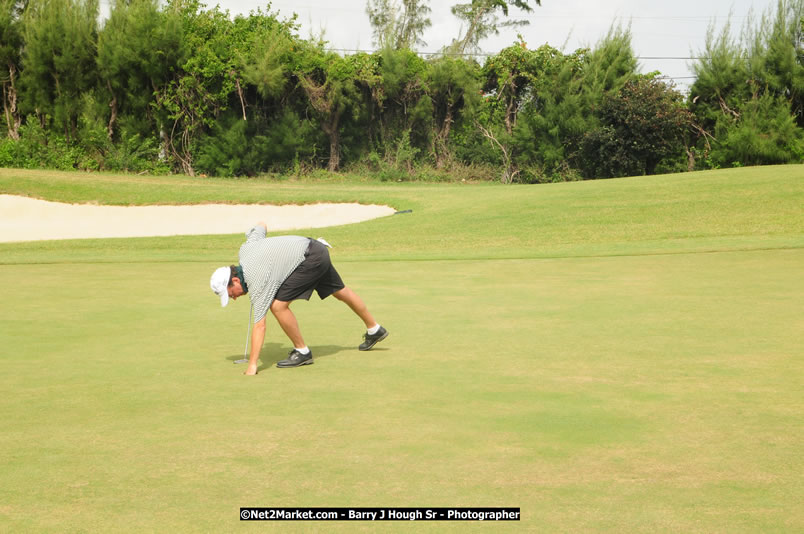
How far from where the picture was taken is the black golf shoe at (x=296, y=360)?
7.29 meters

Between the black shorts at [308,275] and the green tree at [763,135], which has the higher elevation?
the green tree at [763,135]

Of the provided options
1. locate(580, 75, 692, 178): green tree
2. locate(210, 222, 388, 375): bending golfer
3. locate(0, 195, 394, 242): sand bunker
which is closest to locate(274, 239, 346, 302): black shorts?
locate(210, 222, 388, 375): bending golfer

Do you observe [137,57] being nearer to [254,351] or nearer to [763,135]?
[763,135]

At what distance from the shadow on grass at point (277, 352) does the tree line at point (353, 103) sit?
28.2 meters

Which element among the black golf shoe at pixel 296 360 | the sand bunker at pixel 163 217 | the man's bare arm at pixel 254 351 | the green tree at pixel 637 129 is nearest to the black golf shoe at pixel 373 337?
the black golf shoe at pixel 296 360

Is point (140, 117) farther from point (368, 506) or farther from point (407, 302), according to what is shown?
point (368, 506)

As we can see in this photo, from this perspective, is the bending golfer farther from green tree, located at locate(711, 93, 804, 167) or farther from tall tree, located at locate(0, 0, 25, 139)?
tall tree, located at locate(0, 0, 25, 139)

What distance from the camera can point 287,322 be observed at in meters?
7.44

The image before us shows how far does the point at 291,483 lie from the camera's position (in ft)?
14.0

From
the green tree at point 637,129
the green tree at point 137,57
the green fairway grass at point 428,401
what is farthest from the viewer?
the green tree at point 137,57

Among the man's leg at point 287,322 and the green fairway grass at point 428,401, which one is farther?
the man's leg at point 287,322

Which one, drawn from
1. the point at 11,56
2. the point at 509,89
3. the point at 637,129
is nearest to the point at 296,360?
the point at 637,129

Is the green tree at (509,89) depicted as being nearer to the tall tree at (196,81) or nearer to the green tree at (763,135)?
the green tree at (763,135)

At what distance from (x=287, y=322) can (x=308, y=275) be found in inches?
18.5
